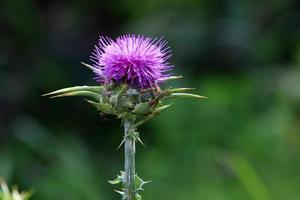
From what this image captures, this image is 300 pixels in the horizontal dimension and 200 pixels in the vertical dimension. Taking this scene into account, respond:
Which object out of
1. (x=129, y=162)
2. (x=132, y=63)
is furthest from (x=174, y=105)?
(x=129, y=162)

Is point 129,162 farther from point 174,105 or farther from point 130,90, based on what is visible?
point 174,105

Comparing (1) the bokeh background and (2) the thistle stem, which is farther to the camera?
(1) the bokeh background

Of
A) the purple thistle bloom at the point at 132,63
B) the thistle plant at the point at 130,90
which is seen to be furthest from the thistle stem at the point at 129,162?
A: the purple thistle bloom at the point at 132,63

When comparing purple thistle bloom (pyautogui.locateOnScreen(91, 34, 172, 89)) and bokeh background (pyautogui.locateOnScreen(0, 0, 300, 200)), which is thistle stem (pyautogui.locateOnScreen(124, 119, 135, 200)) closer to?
purple thistle bloom (pyautogui.locateOnScreen(91, 34, 172, 89))

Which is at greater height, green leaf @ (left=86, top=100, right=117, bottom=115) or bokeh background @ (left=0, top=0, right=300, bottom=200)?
bokeh background @ (left=0, top=0, right=300, bottom=200)

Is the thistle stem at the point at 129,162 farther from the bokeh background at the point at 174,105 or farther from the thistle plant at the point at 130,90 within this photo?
the bokeh background at the point at 174,105

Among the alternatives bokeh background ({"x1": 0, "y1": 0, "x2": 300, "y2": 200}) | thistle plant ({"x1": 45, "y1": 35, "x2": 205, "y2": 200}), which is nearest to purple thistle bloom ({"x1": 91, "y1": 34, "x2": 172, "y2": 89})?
thistle plant ({"x1": 45, "y1": 35, "x2": 205, "y2": 200})

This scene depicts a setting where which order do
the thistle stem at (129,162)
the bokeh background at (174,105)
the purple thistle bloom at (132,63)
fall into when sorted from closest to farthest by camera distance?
1. the thistle stem at (129,162)
2. the purple thistle bloom at (132,63)
3. the bokeh background at (174,105)
